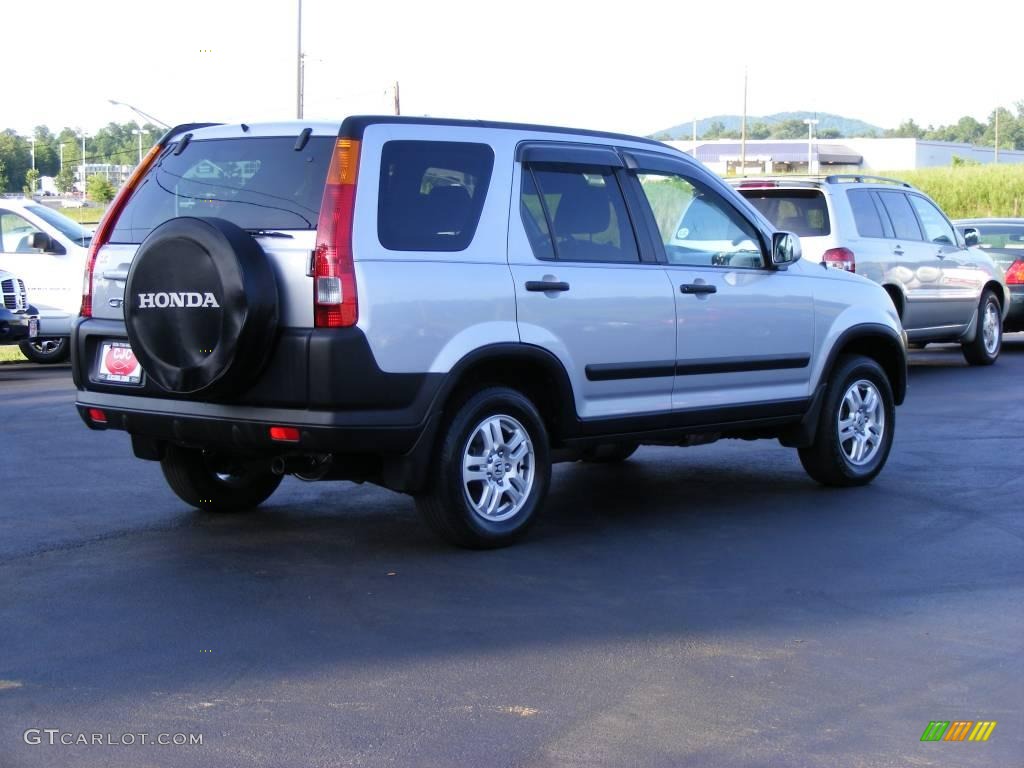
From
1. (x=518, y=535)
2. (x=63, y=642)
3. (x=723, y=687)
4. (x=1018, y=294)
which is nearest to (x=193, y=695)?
(x=63, y=642)

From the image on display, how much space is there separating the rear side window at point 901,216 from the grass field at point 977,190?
50.6 metres

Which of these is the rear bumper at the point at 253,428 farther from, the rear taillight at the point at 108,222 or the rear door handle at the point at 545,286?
the rear door handle at the point at 545,286

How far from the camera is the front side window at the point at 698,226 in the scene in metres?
7.48

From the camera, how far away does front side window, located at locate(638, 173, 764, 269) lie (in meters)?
7.48

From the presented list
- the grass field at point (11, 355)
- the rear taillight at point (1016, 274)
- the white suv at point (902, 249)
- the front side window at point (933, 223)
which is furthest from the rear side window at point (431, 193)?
the rear taillight at point (1016, 274)

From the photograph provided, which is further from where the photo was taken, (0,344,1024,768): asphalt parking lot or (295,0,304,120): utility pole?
(295,0,304,120): utility pole

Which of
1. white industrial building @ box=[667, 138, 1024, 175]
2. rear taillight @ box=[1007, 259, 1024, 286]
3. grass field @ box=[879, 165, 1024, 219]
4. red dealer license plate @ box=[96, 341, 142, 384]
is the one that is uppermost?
white industrial building @ box=[667, 138, 1024, 175]

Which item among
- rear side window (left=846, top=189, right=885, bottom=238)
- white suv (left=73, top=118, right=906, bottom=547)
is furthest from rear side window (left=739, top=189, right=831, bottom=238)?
white suv (left=73, top=118, right=906, bottom=547)

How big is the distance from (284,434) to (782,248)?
322 centimetres

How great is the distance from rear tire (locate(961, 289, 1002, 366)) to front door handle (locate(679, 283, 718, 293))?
929cm

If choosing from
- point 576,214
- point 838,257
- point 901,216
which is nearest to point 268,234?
point 576,214

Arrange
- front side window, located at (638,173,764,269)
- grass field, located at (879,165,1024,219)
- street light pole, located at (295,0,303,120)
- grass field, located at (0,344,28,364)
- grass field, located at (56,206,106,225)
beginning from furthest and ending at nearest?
grass field, located at (879,165,1024,219) < grass field, located at (56,206,106,225) < street light pole, located at (295,0,303,120) < grass field, located at (0,344,28,364) < front side window, located at (638,173,764,269)

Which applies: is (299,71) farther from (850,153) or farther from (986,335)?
(850,153)

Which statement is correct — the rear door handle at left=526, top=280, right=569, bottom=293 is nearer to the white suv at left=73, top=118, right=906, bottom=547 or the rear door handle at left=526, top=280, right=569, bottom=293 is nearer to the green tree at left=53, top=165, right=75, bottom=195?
the white suv at left=73, top=118, right=906, bottom=547
